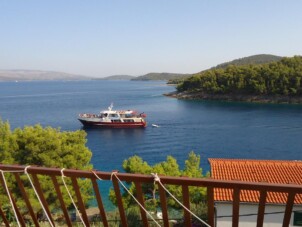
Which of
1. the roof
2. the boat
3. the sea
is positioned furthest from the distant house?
the boat

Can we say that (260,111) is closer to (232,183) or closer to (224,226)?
(224,226)

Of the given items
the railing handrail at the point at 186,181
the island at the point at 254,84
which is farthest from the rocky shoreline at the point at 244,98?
the railing handrail at the point at 186,181

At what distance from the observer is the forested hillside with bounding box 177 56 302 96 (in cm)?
7156

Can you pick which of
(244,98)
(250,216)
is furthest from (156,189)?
(244,98)

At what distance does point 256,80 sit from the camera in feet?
246

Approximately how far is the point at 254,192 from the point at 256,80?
225ft

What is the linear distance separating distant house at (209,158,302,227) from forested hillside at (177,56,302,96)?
202ft

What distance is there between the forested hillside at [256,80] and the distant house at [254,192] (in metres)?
61.7

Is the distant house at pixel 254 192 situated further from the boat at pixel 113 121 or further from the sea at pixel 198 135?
the boat at pixel 113 121

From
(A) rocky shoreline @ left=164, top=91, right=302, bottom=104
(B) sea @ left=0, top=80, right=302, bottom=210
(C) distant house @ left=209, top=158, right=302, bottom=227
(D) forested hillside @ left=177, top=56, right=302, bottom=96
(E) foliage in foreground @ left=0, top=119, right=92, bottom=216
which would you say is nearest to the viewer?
(C) distant house @ left=209, top=158, right=302, bottom=227

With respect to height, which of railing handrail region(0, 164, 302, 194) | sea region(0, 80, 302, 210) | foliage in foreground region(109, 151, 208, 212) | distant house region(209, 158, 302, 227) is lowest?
sea region(0, 80, 302, 210)

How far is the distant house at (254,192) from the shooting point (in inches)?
367

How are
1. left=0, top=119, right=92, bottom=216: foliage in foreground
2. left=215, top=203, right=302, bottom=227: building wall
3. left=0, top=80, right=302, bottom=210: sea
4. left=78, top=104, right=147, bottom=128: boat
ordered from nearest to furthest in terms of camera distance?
left=215, top=203, right=302, bottom=227: building wall
left=0, top=119, right=92, bottom=216: foliage in foreground
left=0, top=80, right=302, bottom=210: sea
left=78, top=104, right=147, bottom=128: boat

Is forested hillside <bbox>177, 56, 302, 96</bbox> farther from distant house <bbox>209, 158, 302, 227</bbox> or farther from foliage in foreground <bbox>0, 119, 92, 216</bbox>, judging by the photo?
foliage in foreground <bbox>0, 119, 92, 216</bbox>
